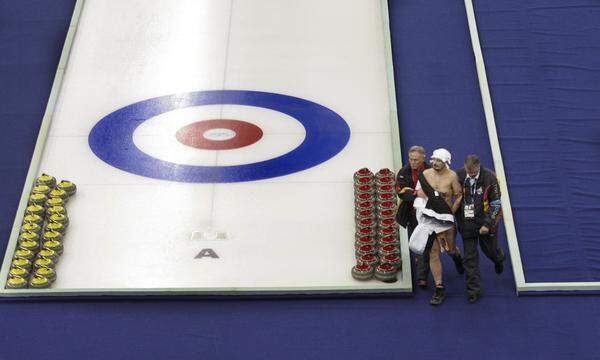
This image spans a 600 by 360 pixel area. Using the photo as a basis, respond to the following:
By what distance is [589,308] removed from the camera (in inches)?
416

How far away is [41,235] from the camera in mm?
11539

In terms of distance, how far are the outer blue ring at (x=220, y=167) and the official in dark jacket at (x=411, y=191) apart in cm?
168

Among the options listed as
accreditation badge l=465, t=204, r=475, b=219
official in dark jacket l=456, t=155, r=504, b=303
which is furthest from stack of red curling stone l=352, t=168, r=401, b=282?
accreditation badge l=465, t=204, r=475, b=219

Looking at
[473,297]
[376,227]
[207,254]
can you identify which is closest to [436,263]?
[473,297]

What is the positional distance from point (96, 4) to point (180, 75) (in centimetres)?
174

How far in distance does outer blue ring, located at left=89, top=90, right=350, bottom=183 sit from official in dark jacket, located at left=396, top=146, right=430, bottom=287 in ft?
5.50

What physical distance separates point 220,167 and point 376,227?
1.91 m

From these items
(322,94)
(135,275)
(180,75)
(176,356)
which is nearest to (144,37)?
(180,75)

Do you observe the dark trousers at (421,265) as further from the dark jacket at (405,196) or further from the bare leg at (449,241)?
the bare leg at (449,241)

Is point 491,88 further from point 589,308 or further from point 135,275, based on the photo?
point 135,275

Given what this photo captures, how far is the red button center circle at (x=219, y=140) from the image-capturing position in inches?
492

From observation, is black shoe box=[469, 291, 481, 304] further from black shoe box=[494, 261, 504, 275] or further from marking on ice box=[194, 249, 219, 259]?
marking on ice box=[194, 249, 219, 259]

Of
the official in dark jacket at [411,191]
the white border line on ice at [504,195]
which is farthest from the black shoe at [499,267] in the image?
the official in dark jacket at [411,191]

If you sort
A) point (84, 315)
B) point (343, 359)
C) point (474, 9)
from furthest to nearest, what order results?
point (474, 9)
point (84, 315)
point (343, 359)
